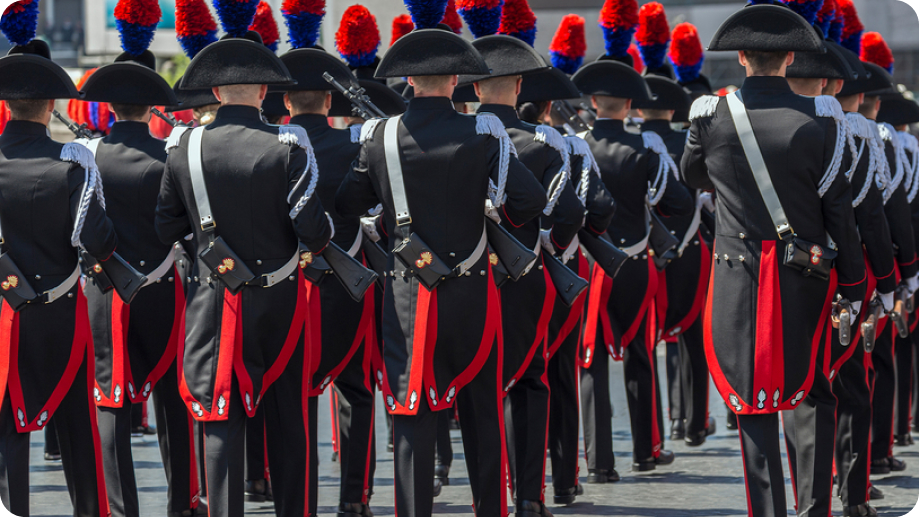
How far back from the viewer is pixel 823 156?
4945 millimetres

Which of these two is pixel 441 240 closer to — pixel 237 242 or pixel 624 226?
pixel 237 242

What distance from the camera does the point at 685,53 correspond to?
9.06 m

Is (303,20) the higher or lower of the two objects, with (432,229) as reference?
higher

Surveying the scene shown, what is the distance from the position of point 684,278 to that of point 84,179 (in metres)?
3.92

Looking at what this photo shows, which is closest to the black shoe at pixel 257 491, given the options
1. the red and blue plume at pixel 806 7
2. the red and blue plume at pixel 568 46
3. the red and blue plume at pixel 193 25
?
the red and blue plume at pixel 193 25

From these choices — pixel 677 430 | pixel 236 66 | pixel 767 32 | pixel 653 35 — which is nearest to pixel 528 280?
pixel 767 32

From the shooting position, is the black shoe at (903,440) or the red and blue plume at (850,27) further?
the black shoe at (903,440)

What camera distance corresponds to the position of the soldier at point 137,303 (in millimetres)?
5820

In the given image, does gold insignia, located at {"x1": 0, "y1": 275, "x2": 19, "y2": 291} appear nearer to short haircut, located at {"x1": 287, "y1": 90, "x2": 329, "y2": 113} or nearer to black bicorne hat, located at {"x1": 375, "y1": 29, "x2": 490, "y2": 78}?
short haircut, located at {"x1": 287, "y1": 90, "x2": 329, "y2": 113}

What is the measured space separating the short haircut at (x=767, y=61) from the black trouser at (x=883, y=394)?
2.32 meters

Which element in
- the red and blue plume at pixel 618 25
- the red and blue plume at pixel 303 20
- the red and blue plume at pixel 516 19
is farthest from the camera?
the red and blue plume at pixel 618 25

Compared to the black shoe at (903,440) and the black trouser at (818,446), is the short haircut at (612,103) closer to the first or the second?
the black trouser at (818,446)

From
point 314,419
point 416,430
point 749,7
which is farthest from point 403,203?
point 749,7

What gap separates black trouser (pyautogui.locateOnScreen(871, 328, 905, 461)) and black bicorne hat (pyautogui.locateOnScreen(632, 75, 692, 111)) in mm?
1929
